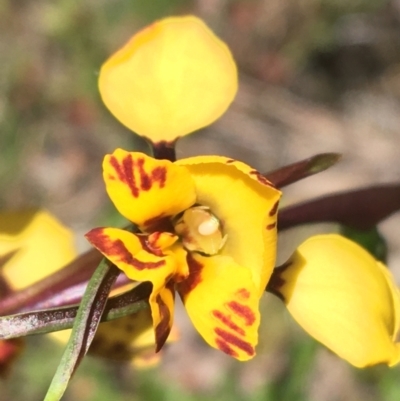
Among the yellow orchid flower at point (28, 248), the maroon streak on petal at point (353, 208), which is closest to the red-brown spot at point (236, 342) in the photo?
the maroon streak on petal at point (353, 208)

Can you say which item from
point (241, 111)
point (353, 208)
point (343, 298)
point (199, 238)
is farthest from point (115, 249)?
point (241, 111)

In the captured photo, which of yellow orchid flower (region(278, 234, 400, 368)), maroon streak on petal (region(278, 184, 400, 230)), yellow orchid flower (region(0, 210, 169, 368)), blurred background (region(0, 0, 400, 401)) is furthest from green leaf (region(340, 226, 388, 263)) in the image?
blurred background (region(0, 0, 400, 401))

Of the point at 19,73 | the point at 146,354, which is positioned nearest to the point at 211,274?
the point at 146,354

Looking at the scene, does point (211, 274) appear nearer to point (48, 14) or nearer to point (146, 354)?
point (146, 354)

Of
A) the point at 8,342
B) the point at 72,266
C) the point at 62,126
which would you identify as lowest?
the point at 62,126

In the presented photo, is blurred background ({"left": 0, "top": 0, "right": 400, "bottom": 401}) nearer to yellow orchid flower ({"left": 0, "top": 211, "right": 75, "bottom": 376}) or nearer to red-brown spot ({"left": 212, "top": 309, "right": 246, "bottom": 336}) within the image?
yellow orchid flower ({"left": 0, "top": 211, "right": 75, "bottom": 376})

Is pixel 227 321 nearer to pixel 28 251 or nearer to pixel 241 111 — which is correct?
pixel 28 251
